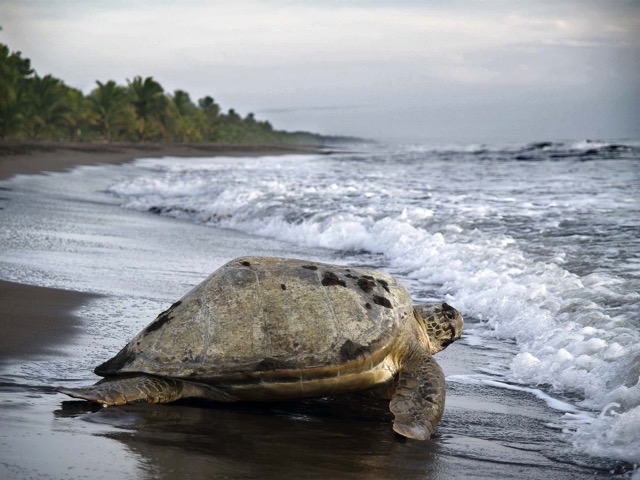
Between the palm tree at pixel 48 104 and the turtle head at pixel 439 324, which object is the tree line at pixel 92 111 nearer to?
the palm tree at pixel 48 104

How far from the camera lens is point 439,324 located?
4.91m

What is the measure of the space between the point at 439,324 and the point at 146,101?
251 feet

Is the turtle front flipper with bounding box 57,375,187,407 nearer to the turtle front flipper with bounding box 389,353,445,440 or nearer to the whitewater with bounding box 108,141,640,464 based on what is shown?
the turtle front flipper with bounding box 389,353,445,440

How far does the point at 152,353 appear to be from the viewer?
396cm

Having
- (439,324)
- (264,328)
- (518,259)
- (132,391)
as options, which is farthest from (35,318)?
(518,259)

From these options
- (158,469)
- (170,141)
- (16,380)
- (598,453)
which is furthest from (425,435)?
(170,141)

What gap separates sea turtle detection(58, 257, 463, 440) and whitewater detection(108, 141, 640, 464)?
2.34ft

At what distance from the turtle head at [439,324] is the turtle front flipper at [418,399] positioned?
47 cm

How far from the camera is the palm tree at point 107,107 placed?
70.1 metres

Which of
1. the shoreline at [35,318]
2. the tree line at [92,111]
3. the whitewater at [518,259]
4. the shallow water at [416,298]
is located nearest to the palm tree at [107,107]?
the tree line at [92,111]

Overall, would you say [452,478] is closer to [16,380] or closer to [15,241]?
[16,380]

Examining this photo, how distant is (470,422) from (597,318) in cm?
200

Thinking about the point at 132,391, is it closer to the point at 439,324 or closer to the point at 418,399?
the point at 418,399

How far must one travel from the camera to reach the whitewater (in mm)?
4441
